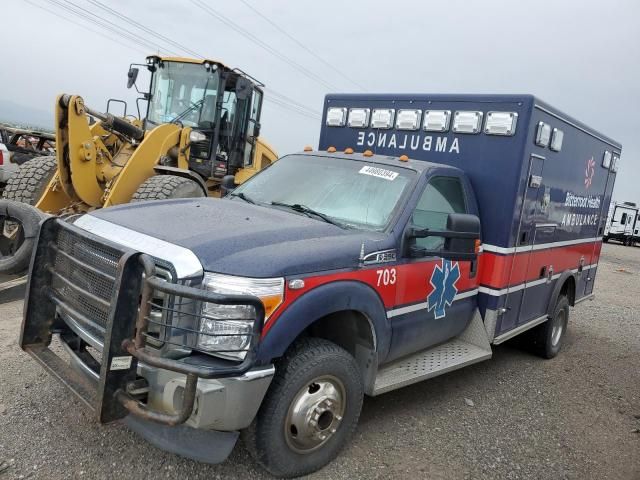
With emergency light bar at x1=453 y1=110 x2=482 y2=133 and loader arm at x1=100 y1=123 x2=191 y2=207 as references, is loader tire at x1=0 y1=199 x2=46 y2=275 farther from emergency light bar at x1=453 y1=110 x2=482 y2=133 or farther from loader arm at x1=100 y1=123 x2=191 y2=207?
emergency light bar at x1=453 y1=110 x2=482 y2=133

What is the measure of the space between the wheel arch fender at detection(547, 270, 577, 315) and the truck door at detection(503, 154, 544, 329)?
0.52 m

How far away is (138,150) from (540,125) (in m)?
4.95

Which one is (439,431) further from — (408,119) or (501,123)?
(408,119)

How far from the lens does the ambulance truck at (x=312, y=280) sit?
2730mm

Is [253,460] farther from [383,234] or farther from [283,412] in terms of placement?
[383,234]

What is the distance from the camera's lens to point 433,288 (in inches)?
164

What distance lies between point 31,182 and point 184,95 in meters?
2.64

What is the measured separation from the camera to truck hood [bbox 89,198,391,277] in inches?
114

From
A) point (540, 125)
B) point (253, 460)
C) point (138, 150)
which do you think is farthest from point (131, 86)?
point (253, 460)

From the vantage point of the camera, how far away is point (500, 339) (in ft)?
16.9

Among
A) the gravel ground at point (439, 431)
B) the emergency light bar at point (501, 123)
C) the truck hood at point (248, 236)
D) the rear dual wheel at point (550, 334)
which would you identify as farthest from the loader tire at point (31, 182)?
the rear dual wheel at point (550, 334)

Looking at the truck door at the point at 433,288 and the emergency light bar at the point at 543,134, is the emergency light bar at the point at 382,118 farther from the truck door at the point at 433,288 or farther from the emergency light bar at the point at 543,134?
the emergency light bar at the point at 543,134

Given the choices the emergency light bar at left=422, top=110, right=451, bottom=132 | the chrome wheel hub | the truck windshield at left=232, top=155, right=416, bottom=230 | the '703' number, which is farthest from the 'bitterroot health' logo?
the emergency light bar at left=422, top=110, right=451, bottom=132

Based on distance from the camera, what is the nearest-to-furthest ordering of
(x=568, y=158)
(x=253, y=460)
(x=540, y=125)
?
(x=253, y=460) < (x=540, y=125) < (x=568, y=158)
